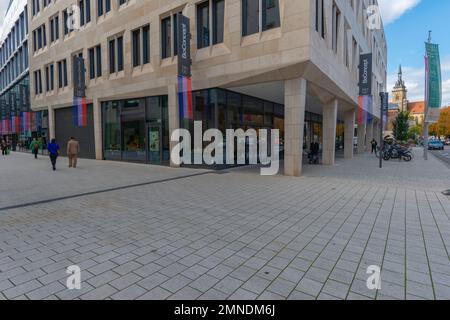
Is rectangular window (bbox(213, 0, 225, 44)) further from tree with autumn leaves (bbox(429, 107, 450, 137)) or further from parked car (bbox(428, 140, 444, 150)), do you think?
tree with autumn leaves (bbox(429, 107, 450, 137))

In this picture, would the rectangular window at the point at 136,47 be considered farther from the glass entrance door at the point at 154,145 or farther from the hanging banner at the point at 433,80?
the hanging banner at the point at 433,80

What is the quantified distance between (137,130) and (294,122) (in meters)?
10.3

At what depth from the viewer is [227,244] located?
421cm

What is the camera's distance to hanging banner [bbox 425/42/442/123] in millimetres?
19188

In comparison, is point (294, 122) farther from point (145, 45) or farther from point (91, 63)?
point (91, 63)

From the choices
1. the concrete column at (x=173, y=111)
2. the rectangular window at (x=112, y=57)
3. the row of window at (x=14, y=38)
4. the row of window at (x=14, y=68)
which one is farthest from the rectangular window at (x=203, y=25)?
the row of window at (x=14, y=38)

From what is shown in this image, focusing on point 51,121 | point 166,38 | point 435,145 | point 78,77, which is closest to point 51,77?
point 51,121

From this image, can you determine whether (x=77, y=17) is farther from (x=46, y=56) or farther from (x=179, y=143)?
(x=179, y=143)

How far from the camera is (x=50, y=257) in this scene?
12.4 ft

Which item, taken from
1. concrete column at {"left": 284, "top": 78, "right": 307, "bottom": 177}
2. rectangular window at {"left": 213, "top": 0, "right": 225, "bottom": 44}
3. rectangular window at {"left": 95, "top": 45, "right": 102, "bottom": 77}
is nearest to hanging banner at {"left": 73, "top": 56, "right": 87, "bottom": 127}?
rectangular window at {"left": 95, "top": 45, "right": 102, "bottom": 77}

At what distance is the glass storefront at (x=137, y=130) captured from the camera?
1567 centimetres

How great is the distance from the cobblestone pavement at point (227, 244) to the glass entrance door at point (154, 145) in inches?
313

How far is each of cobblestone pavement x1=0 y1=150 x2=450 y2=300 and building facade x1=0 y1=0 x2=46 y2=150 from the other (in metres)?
25.1
